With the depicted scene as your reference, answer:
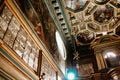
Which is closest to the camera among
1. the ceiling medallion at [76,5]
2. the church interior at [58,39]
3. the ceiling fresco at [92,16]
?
the church interior at [58,39]

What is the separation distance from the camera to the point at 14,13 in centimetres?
431

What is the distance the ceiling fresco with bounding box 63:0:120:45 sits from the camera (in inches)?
412

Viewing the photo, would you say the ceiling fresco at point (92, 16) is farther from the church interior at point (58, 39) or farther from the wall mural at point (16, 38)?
the wall mural at point (16, 38)

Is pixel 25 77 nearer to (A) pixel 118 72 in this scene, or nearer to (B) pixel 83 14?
(A) pixel 118 72

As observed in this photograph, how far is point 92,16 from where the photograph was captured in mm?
11359

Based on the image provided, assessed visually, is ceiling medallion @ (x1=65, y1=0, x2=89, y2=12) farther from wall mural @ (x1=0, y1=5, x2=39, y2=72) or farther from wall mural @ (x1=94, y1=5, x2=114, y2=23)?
wall mural @ (x1=0, y1=5, x2=39, y2=72)

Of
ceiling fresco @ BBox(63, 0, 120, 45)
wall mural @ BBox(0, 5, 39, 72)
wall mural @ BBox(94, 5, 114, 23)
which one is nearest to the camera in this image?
wall mural @ BBox(0, 5, 39, 72)

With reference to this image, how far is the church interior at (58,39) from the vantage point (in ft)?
12.7

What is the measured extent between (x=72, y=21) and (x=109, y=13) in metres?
3.01

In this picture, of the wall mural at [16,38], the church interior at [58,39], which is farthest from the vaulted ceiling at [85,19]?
the wall mural at [16,38]

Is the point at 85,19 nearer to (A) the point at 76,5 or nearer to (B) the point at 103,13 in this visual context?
(B) the point at 103,13

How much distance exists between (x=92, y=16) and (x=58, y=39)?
11.9ft

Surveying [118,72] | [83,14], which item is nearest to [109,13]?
[83,14]

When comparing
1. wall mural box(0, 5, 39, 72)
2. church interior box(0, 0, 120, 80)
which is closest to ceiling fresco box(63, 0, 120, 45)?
church interior box(0, 0, 120, 80)
